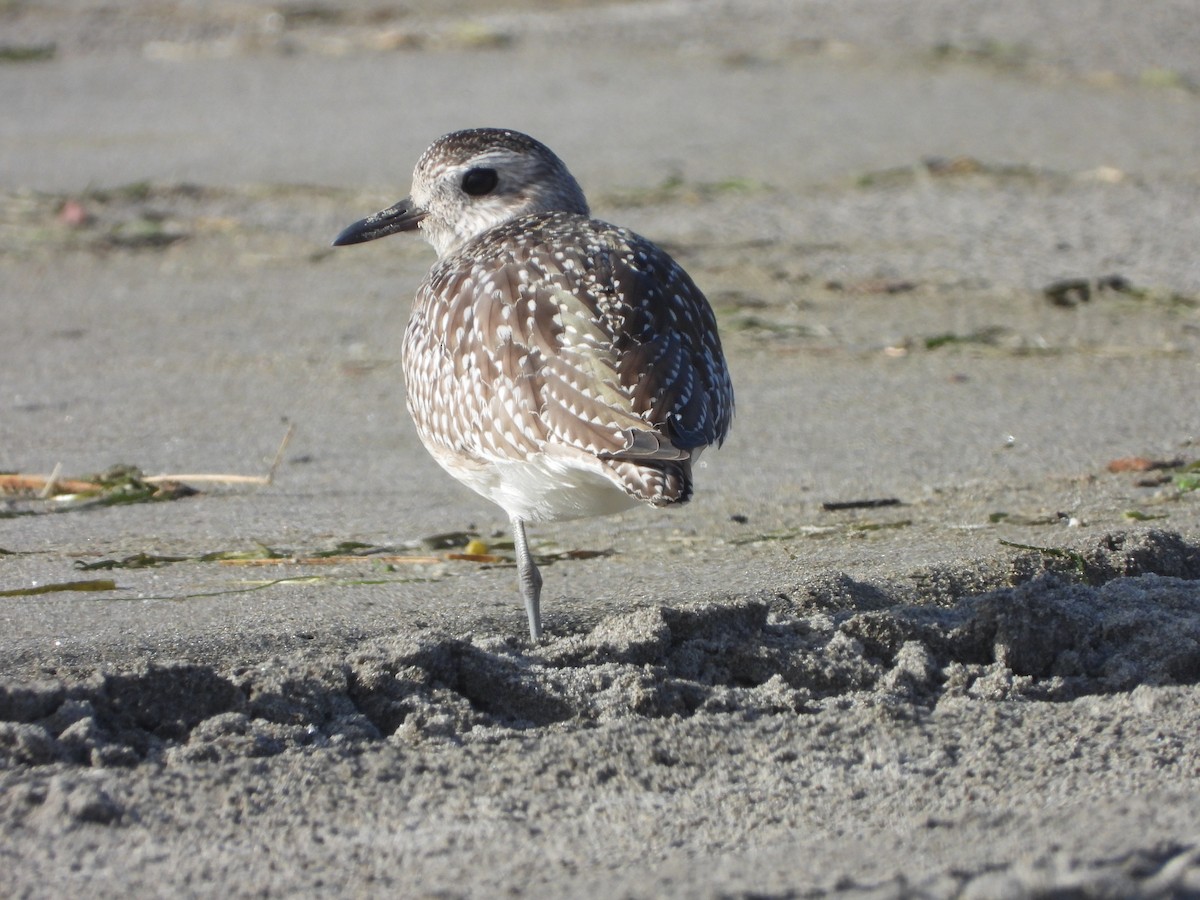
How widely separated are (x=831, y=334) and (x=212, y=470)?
294 centimetres

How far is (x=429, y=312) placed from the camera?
492cm

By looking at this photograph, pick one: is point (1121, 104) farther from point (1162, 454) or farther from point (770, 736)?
point (770, 736)

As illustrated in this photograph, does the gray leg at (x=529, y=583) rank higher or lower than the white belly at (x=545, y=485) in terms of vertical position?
lower

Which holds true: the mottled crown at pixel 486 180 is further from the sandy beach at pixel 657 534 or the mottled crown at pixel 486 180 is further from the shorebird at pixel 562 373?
the sandy beach at pixel 657 534

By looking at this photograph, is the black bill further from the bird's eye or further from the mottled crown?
the bird's eye

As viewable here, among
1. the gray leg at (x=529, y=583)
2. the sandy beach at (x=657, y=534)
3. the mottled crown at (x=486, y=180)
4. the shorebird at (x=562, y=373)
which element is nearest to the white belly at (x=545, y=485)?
the shorebird at (x=562, y=373)

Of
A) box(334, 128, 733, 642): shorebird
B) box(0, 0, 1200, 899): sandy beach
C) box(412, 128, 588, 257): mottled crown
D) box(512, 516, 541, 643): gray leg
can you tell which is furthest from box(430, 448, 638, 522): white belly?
box(412, 128, 588, 257): mottled crown

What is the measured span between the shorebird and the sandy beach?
1.19 ft

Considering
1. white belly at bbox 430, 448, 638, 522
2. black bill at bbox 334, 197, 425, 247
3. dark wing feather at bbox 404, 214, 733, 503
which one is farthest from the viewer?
black bill at bbox 334, 197, 425, 247

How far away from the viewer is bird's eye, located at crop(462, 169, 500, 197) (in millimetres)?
5801

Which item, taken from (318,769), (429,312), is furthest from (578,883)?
(429,312)

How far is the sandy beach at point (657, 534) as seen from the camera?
312 cm

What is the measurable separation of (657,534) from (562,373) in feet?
4.04

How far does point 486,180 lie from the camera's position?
5.82 m
